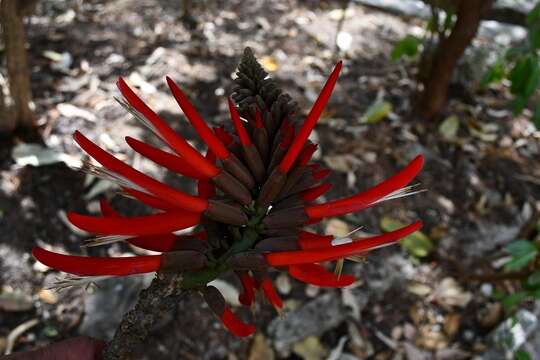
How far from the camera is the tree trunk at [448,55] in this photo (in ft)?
6.45

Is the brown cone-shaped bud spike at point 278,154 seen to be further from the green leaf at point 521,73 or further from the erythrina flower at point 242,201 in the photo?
the green leaf at point 521,73

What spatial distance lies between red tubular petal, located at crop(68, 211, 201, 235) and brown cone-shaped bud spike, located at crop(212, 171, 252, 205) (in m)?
0.05

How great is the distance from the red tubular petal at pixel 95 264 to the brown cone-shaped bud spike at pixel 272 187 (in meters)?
0.15

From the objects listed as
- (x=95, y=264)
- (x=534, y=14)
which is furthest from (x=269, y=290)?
(x=534, y=14)

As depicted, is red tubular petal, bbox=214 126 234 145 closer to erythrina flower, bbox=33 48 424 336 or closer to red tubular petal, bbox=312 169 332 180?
erythrina flower, bbox=33 48 424 336

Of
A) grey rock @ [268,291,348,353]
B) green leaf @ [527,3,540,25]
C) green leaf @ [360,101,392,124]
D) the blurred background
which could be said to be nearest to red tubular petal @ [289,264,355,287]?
the blurred background

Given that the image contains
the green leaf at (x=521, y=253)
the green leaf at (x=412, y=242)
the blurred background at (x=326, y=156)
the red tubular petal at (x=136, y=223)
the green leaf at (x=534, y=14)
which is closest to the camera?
the red tubular petal at (x=136, y=223)

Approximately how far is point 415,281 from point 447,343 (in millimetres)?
230

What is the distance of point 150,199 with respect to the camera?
2.26 ft

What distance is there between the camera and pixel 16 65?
164 centimetres

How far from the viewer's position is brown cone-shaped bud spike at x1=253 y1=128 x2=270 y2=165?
680 mm

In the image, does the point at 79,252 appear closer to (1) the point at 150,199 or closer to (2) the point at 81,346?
(2) the point at 81,346

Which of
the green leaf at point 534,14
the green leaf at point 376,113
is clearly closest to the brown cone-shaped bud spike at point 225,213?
the green leaf at point 534,14

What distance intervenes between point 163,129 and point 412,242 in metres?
1.45
